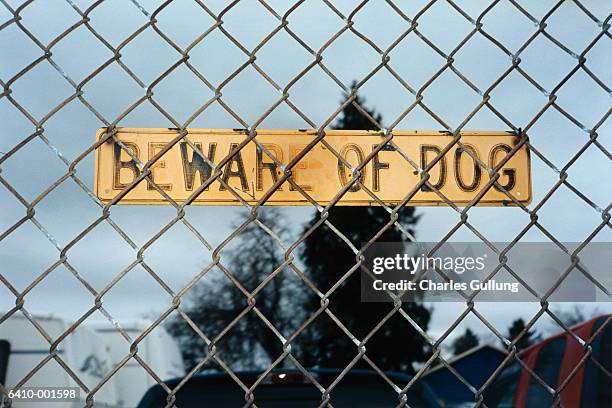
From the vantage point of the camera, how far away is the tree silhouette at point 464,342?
3.00 meters

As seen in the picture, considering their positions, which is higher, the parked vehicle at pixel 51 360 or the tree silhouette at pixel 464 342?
the tree silhouette at pixel 464 342

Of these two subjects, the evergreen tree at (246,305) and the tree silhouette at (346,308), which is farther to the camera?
the tree silhouette at (346,308)

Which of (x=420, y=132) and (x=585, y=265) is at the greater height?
(x=420, y=132)

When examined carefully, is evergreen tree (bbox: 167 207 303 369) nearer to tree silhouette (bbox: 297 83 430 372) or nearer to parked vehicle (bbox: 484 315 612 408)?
tree silhouette (bbox: 297 83 430 372)

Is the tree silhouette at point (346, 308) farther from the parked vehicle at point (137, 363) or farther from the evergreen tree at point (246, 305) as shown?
the parked vehicle at point (137, 363)

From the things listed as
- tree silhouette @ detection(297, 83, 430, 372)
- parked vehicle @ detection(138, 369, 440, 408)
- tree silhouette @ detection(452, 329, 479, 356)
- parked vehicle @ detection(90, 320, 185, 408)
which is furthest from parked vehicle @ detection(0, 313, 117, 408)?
tree silhouette @ detection(452, 329, 479, 356)

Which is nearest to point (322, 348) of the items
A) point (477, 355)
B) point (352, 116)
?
point (477, 355)

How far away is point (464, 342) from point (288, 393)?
2.66 feet

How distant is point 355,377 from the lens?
277 centimetres

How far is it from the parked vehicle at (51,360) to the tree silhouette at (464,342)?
4.62 ft

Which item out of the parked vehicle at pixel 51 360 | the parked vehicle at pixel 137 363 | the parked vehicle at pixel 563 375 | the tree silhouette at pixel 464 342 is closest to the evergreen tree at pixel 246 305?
the parked vehicle at pixel 137 363

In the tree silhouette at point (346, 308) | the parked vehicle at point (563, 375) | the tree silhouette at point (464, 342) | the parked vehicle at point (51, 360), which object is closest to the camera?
the parked vehicle at point (563, 375)

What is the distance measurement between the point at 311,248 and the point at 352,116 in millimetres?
1015

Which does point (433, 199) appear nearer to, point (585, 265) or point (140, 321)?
point (585, 265)
